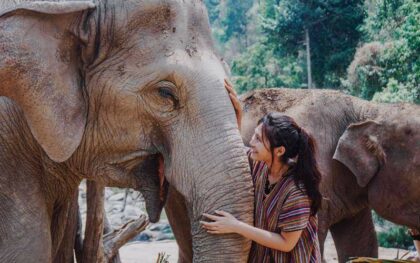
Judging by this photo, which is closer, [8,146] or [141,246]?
[8,146]

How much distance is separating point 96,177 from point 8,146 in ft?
1.49

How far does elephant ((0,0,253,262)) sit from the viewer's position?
2.81m

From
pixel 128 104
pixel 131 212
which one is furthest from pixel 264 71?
pixel 128 104

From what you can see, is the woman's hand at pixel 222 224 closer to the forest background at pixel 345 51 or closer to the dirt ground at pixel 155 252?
the dirt ground at pixel 155 252

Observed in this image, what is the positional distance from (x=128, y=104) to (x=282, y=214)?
0.82m

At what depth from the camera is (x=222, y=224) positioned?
2.68m

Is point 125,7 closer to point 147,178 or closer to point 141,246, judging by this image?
point 147,178

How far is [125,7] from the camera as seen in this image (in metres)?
3.04

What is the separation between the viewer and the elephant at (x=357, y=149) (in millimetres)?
5539

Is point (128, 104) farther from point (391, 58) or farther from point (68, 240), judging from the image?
point (391, 58)

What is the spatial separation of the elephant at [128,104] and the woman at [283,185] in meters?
0.24

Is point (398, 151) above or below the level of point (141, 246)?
above

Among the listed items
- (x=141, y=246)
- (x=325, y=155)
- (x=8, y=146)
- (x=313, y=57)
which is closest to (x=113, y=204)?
(x=313, y=57)

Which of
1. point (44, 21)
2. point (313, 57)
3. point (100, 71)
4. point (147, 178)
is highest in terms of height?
point (44, 21)
